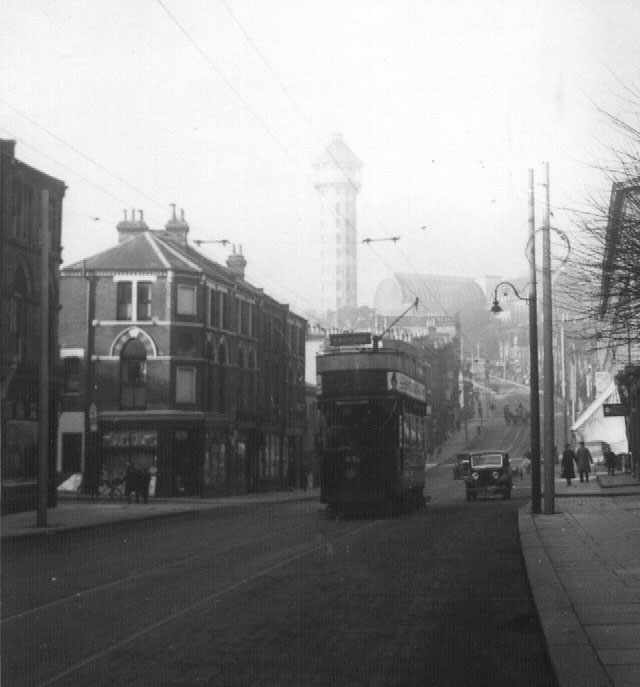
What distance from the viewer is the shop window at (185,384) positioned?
54.9 metres

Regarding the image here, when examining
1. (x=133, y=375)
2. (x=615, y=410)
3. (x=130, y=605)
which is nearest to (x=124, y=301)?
(x=133, y=375)

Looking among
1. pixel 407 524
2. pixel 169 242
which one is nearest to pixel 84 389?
pixel 169 242

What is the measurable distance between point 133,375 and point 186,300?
4.44 meters

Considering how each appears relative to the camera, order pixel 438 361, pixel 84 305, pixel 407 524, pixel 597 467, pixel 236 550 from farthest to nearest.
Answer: pixel 438 361, pixel 597 467, pixel 84 305, pixel 407 524, pixel 236 550

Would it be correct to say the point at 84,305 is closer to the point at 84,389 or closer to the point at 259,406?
the point at 84,389

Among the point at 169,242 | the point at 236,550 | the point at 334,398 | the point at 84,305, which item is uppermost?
the point at 169,242

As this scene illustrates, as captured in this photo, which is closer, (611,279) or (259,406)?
(611,279)

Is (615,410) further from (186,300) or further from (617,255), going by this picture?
(617,255)

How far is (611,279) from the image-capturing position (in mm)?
16922

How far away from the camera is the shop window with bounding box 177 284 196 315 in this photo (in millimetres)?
55344

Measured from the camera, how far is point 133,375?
5503 centimetres

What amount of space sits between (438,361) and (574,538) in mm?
94209

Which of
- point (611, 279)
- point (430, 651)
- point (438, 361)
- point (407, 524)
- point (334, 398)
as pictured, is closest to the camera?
point (430, 651)

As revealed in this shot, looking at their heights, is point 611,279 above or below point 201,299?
Answer: below
